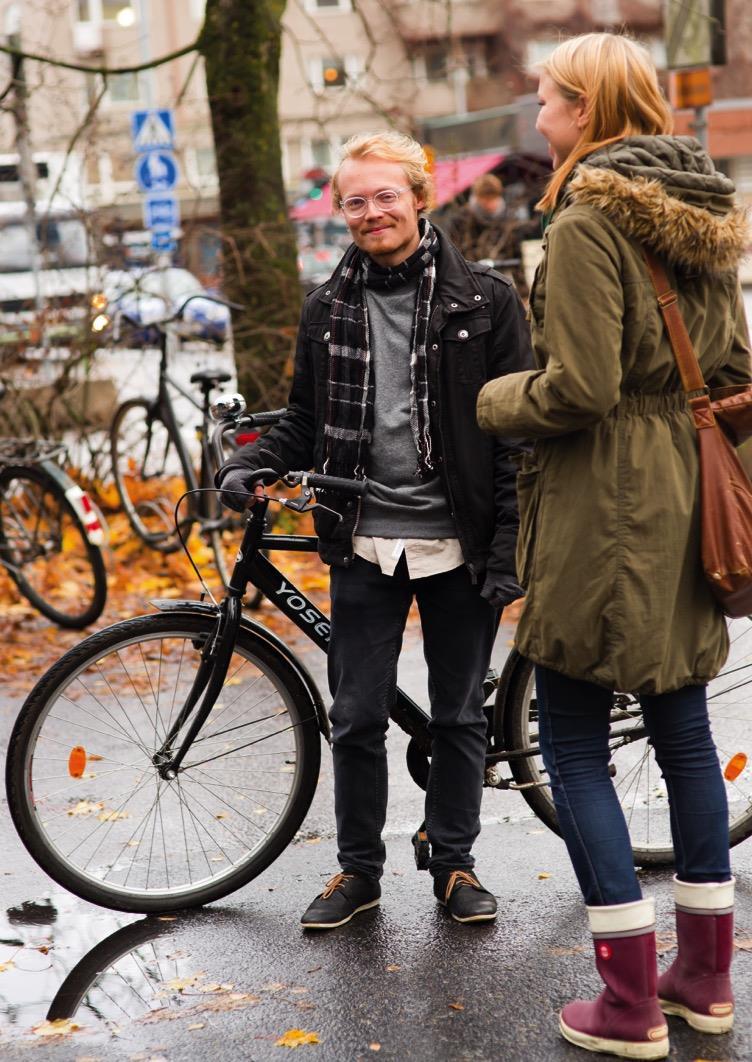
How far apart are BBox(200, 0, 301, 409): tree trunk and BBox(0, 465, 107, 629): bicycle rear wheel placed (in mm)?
2123

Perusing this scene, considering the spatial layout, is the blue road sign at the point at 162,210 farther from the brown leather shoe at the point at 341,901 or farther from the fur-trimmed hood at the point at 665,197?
the fur-trimmed hood at the point at 665,197

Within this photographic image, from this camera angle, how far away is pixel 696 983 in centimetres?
314

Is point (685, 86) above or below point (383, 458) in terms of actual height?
above

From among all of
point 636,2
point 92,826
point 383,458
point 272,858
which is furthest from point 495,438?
point 636,2

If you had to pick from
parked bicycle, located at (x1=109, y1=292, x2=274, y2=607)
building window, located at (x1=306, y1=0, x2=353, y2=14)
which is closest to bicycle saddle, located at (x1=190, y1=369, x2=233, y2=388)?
parked bicycle, located at (x1=109, y1=292, x2=274, y2=607)

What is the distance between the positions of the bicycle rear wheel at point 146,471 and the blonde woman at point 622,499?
18.1 feet

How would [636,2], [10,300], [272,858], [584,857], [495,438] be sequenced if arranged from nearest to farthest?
[584,857] → [495,438] → [272,858] → [10,300] → [636,2]

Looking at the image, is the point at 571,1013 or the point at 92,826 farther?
the point at 92,826

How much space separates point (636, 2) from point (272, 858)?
132 ft

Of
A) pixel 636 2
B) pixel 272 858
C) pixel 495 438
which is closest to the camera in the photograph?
pixel 495 438

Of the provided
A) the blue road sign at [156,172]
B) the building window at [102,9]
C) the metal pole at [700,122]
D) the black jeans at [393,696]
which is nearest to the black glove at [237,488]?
the black jeans at [393,696]

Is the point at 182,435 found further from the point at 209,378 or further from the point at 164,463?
the point at 209,378

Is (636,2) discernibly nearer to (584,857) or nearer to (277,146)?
(277,146)

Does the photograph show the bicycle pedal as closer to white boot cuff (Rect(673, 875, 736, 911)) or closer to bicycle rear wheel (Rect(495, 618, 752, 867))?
bicycle rear wheel (Rect(495, 618, 752, 867))
